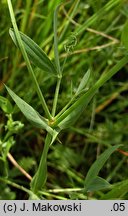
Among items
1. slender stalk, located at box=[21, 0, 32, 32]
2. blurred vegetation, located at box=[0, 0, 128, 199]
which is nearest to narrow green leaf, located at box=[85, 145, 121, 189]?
blurred vegetation, located at box=[0, 0, 128, 199]

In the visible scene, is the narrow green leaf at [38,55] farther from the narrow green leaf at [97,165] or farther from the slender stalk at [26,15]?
the slender stalk at [26,15]

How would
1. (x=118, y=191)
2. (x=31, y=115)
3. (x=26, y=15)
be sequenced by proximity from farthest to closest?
(x=26, y=15) < (x=118, y=191) < (x=31, y=115)

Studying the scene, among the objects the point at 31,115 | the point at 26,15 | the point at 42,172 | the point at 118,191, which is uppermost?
the point at 26,15

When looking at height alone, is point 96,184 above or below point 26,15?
below

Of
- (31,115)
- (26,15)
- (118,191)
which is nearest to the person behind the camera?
(31,115)

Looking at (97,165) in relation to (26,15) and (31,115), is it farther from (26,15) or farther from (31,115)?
(26,15)

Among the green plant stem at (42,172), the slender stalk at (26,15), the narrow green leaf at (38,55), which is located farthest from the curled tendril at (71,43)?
the slender stalk at (26,15)

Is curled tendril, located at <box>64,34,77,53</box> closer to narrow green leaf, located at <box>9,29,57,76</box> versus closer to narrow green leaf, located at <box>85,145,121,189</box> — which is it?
Result: narrow green leaf, located at <box>9,29,57,76</box>

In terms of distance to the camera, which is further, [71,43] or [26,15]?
[26,15]

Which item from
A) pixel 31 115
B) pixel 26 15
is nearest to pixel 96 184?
pixel 31 115

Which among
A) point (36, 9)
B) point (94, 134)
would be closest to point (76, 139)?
point (94, 134)
